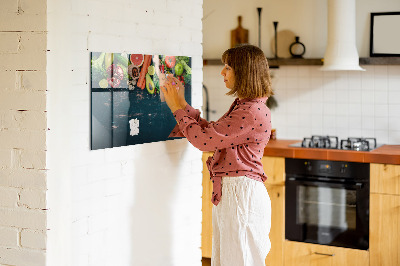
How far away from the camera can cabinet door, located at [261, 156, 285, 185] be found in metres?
4.37

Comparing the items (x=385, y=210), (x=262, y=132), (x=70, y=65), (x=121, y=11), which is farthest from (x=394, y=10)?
(x=70, y=65)

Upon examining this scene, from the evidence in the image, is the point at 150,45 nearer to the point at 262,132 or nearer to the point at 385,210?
the point at 262,132

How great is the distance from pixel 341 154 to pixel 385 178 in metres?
0.33

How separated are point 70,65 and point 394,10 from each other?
3.09m

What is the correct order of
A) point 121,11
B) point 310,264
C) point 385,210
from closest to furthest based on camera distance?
point 121,11
point 385,210
point 310,264

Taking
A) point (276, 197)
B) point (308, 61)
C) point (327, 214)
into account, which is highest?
point (308, 61)

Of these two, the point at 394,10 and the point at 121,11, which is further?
the point at 394,10

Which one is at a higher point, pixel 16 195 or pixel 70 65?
pixel 70 65

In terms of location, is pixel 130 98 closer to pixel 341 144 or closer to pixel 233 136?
pixel 233 136

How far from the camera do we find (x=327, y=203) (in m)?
4.29

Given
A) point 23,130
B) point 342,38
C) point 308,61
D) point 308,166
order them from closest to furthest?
point 23,130 < point 308,166 < point 342,38 < point 308,61

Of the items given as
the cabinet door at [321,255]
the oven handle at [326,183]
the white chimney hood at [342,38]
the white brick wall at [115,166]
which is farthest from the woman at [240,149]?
the white chimney hood at [342,38]

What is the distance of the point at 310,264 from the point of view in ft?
14.3

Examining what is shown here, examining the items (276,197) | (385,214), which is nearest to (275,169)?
(276,197)
